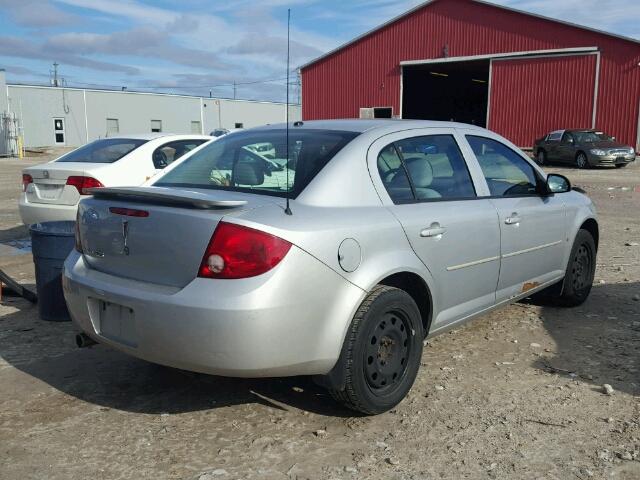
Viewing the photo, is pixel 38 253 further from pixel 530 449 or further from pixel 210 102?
pixel 210 102

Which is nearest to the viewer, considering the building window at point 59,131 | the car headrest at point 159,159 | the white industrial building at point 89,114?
the car headrest at point 159,159

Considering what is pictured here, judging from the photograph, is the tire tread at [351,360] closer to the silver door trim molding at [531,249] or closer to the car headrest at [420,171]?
the car headrest at [420,171]

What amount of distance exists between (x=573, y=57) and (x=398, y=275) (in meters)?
26.8

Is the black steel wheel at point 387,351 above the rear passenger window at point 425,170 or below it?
below

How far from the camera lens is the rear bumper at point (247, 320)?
286 centimetres

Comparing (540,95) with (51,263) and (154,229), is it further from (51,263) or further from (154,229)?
(154,229)

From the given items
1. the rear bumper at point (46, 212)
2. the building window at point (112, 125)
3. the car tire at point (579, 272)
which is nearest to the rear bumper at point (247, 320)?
the car tire at point (579, 272)

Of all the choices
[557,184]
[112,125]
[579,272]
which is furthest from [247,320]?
[112,125]

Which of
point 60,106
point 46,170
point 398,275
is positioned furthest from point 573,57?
point 60,106

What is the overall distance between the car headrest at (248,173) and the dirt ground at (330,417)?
1.28 m

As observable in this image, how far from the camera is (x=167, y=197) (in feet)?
10.1

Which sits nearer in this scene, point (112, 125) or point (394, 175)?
point (394, 175)

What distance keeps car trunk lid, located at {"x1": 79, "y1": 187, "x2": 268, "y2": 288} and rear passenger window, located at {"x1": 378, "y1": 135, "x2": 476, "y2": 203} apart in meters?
0.89

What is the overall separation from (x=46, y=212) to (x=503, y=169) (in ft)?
17.7
